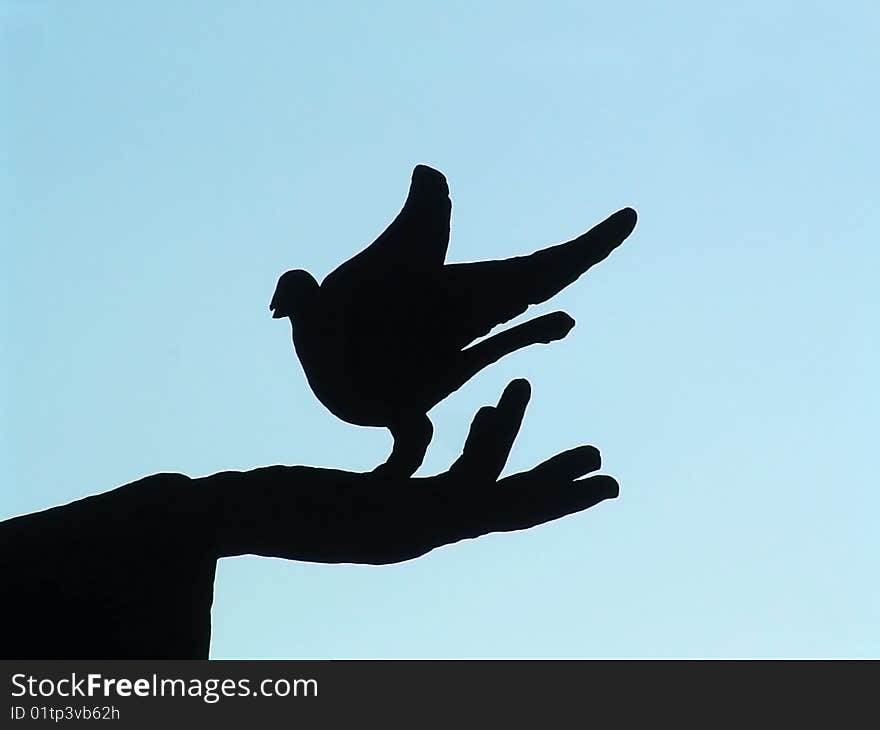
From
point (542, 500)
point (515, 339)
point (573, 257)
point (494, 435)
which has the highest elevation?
point (573, 257)

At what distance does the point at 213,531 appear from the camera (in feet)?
11.9

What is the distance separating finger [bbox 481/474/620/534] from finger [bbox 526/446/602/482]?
0.5 inches

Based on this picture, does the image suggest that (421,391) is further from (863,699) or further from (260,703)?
(863,699)

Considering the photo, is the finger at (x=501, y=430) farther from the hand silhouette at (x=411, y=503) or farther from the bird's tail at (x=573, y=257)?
the bird's tail at (x=573, y=257)

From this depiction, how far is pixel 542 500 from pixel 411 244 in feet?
1.81

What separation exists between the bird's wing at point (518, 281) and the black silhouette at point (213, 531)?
15cm

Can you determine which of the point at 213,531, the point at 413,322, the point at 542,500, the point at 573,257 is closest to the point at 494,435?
the point at 542,500

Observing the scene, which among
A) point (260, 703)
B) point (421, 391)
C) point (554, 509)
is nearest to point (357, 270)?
point (421, 391)

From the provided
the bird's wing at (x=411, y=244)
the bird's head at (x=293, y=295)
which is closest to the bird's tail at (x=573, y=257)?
the bird's wing at (x=411, y=244)

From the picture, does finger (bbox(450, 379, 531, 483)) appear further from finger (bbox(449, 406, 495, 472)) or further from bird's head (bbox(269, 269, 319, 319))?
bird's head (bbox(269, 269, 319, 319))

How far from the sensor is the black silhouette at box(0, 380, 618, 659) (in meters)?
3.57

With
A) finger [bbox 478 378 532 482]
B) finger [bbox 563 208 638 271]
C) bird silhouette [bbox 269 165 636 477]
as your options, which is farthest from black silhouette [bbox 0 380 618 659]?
finger [bbox 563 208 638 271]

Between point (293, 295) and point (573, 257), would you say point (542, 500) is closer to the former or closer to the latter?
point (573, 257)

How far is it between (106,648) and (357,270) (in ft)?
2.82
